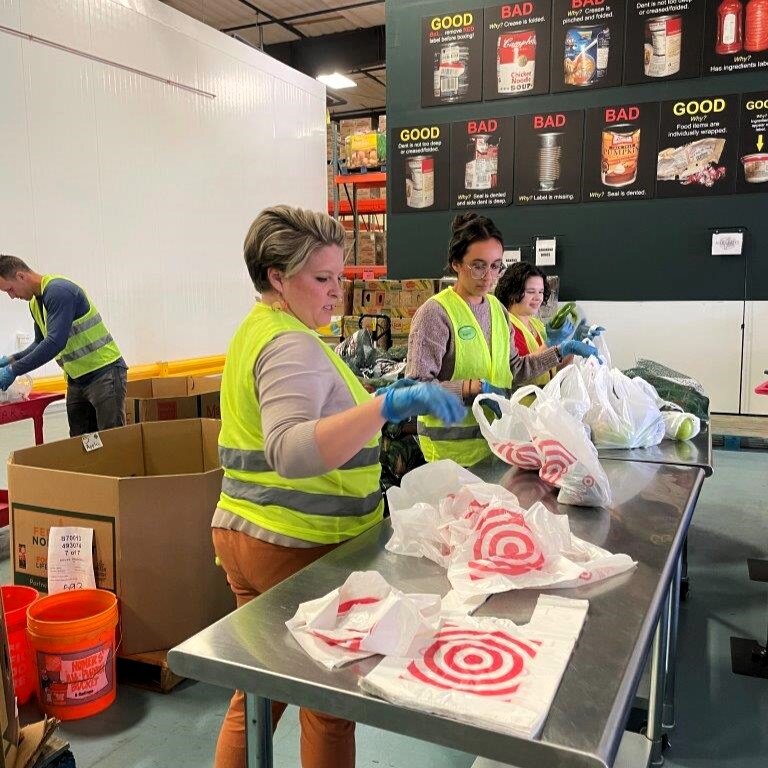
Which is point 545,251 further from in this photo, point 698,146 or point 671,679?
point 671,679

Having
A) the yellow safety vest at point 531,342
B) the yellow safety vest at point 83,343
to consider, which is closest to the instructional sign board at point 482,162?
the yellow safety vest at point 531,342

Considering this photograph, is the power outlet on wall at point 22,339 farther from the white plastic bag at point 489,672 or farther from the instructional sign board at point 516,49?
the white plastic bag at point 489,672

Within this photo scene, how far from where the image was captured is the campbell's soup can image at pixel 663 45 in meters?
5.10

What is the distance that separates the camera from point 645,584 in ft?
4.21

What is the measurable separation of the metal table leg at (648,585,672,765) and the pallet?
1485 millimetres

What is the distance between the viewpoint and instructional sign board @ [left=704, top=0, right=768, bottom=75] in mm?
4934

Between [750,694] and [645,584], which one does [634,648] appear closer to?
[645,584]

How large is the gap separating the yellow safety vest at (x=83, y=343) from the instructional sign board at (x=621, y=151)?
12.4 feet

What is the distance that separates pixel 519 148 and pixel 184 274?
13.5ft

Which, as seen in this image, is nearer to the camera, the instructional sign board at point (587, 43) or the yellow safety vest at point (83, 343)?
the yellow safety vest at point (83, 343)

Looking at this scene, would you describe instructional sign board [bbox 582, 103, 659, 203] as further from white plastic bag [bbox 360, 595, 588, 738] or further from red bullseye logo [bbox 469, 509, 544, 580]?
white plastic bag [bbox 360, 595, 588, 738]

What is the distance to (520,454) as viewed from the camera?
194 cm

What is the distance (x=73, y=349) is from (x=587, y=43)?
170 inches

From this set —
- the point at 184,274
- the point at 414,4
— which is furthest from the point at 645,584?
the point at 184,274
